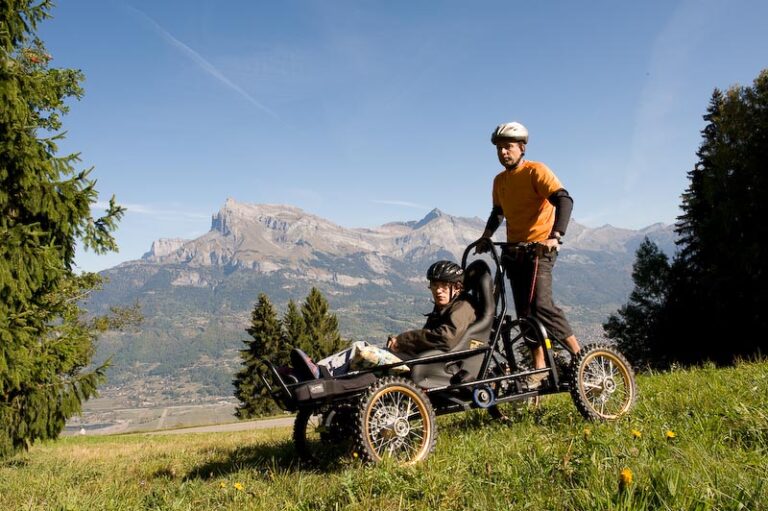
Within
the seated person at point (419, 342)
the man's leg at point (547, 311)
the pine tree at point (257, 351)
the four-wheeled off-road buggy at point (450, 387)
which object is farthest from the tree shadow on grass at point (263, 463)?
the pine tree at point (257, 351)

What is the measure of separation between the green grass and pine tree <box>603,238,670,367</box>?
3069 centimetres

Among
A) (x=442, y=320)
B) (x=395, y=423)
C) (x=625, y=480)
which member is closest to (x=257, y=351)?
(x=442, y=320)

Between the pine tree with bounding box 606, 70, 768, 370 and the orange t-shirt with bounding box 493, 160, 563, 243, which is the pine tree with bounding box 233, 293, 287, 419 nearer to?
the pine tree with bounding box 606, 70, 768, 370

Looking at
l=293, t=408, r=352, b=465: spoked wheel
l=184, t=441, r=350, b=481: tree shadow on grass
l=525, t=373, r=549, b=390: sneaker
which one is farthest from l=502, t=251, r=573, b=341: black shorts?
l=184, t=441, r=350, b=481: tree shadow on grass

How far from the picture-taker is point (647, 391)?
21.1 feet

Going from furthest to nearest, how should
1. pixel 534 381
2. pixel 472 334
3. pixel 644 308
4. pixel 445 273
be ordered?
pixel 644 308 < pixel 445 273 < pixel 534 381 < pixel 472 334

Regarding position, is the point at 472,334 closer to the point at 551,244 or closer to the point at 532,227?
the point at 551,244

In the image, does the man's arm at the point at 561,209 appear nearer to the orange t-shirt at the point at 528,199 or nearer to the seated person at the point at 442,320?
the orange t-shirt at the point at 528,199

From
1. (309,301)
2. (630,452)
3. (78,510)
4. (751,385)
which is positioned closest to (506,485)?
(630,452)

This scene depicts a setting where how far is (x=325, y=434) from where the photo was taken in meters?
5.31

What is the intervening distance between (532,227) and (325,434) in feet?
10.7

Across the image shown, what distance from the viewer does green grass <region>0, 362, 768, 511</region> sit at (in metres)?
2.62

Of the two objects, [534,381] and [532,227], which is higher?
[532,227]

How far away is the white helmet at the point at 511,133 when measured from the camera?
18.6 ft
